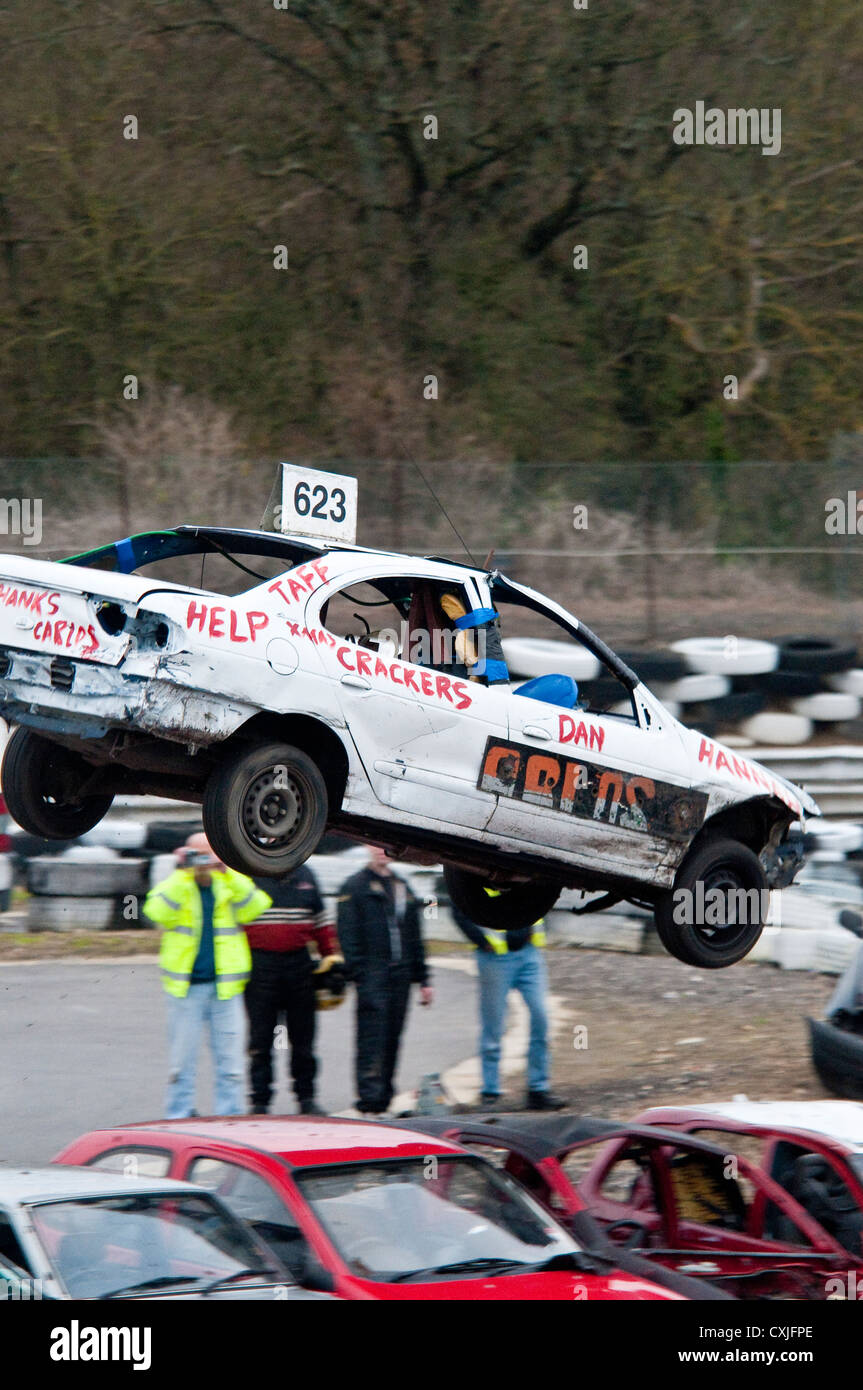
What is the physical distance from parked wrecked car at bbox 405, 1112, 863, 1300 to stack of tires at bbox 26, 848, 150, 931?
7.78 meters

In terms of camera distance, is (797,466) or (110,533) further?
(797,466)

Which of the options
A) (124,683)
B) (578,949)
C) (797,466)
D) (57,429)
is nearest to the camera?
(124,683)

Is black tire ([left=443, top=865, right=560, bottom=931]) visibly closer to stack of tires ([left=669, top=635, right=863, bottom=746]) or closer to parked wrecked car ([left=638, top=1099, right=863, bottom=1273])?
parked wrecked car ([left=638, top=1099, right=863, bottom=1273])

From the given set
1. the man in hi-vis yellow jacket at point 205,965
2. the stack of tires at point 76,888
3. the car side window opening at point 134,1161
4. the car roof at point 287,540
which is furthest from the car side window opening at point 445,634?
the stack of tires at point 76,888

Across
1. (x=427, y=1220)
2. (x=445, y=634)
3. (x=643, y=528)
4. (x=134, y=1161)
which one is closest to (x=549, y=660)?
(x=643, y=528)

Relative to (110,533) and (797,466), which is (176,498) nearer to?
(110,533)

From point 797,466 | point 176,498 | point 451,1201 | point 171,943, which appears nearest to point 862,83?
point 797,466

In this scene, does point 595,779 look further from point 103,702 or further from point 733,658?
point 733,658

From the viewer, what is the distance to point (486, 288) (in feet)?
84.6

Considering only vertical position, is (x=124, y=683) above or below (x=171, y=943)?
above

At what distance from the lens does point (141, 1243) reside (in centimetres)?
568

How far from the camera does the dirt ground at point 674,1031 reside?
11.3m

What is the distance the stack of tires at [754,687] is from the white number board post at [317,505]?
902 cm

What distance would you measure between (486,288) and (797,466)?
23.5ft
